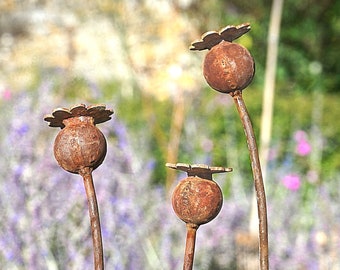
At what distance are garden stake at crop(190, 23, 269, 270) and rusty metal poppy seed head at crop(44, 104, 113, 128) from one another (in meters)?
0.11

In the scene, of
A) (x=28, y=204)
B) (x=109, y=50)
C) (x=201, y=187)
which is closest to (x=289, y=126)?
(x=109, y=50)

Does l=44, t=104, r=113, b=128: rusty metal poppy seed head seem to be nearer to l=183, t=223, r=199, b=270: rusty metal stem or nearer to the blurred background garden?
l=183, t=223, r=199, b=270: rusty metal stem

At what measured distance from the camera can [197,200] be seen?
73cm

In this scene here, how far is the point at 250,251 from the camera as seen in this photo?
249 cm

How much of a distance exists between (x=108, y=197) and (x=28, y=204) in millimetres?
321

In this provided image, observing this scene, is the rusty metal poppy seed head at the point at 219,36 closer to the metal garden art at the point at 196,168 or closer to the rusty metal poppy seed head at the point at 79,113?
the metal garden art at the point at 196,168

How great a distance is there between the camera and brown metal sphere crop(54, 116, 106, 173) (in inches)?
28.7

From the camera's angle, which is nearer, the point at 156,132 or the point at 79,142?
the point at 79,142

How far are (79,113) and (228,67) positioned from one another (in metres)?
0.15

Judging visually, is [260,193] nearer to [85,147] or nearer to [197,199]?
[197,199]

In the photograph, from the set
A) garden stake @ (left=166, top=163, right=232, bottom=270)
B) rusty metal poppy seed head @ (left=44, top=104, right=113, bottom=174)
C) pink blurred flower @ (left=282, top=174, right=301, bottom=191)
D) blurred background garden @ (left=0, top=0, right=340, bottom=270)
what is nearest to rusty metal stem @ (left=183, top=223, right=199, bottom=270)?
garden stake @ (left=166, top=163, right=232, bottom=270)

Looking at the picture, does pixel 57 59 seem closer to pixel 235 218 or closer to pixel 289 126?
pixel 289 126

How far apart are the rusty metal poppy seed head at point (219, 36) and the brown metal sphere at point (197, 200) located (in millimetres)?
131

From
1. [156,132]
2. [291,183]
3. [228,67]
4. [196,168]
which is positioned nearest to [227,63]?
[228,67]
